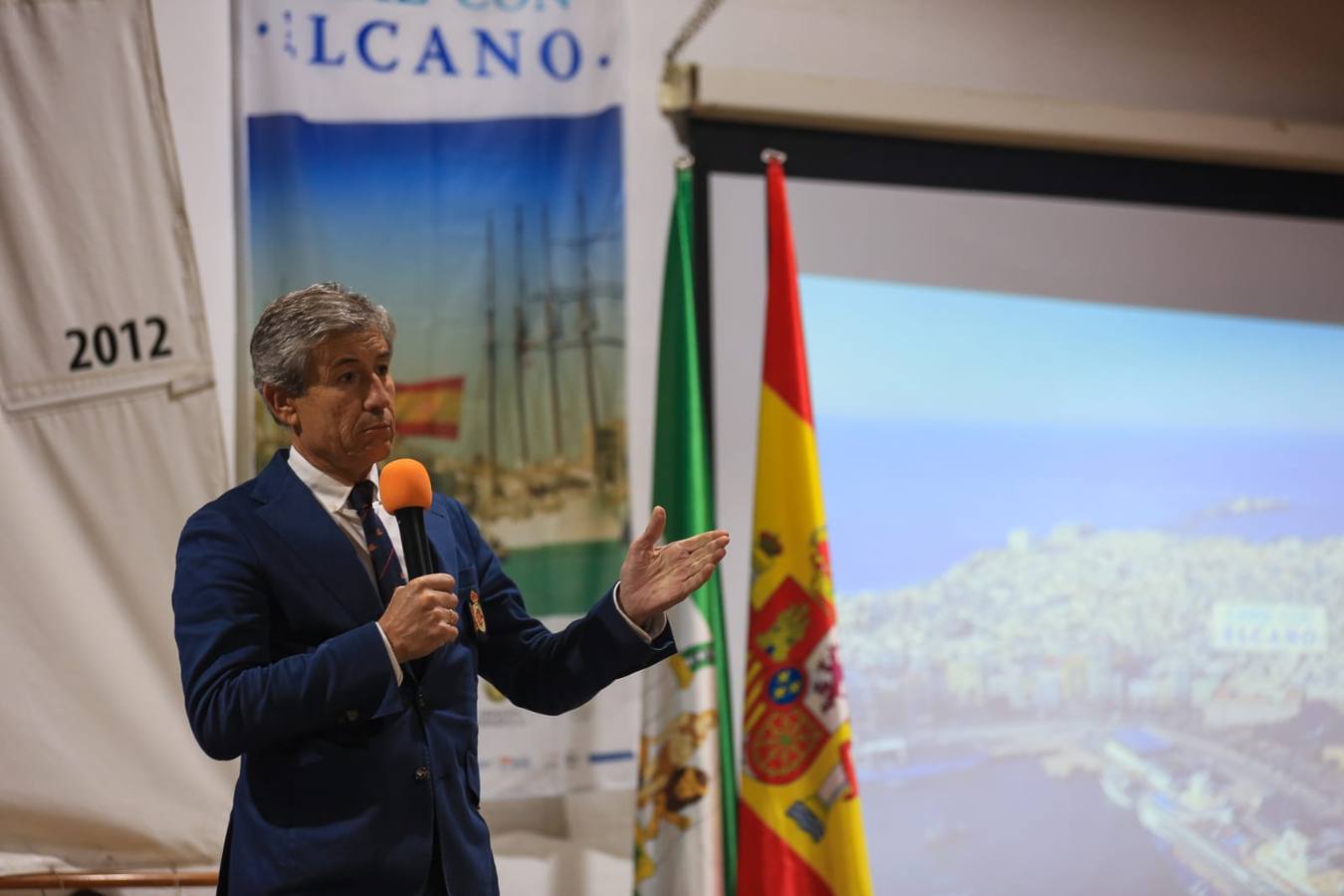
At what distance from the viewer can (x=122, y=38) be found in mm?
2842

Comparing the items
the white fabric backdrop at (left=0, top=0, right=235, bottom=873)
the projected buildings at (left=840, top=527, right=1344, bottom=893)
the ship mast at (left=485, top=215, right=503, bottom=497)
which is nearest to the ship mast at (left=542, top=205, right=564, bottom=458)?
the ship mast at (left=485, top=215, right=503, bottom=497)

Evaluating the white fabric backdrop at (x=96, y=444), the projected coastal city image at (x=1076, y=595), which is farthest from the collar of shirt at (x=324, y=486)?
the projected coastal city image at (x=1076, y=595)

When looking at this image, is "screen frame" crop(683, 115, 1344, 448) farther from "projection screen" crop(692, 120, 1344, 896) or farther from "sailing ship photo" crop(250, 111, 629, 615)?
"sailing ship photo" crop(250, 111, 629, 615)

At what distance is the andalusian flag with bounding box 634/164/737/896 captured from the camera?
9.53 feet

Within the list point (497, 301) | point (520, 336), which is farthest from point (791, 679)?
point (497, 301)

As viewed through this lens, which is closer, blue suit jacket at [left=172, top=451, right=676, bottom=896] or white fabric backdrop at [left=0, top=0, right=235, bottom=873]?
blue suit jacket at [left=172, top=451, right=676, bottom=896]

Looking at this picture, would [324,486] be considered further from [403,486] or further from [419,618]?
[419,618]

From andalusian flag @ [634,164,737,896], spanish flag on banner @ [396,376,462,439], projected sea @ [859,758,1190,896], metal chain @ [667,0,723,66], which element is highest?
metal chain @ [667,0,723,66]

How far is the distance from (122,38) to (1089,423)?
8.97 ft

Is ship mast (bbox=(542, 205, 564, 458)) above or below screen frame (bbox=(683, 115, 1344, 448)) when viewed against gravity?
below

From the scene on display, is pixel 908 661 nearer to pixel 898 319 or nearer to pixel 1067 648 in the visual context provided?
pixel 1067 648

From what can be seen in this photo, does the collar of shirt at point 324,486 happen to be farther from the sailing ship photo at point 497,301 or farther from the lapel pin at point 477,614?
the sailing ship photo at point 497,301

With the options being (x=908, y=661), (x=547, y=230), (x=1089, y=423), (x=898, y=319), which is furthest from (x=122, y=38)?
(x=1089, y=423)

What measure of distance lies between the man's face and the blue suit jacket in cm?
6
